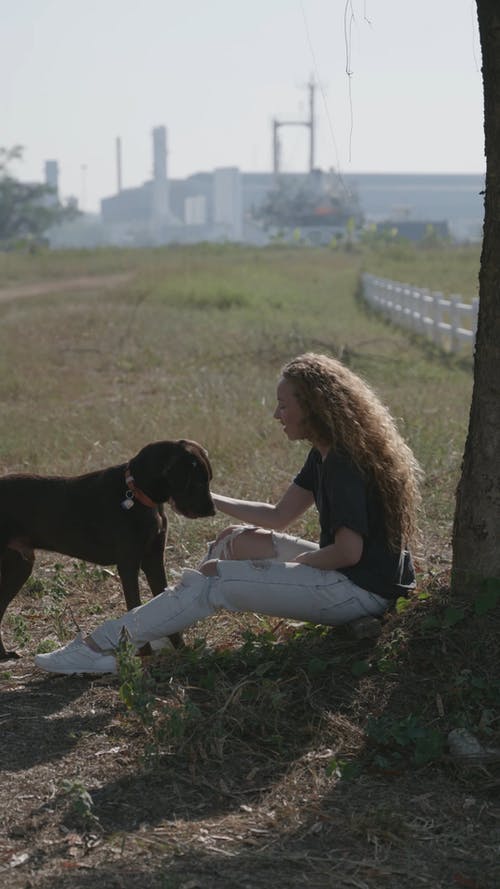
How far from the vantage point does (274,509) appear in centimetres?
555

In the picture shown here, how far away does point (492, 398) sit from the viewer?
490 cm

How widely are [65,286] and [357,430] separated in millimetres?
34780

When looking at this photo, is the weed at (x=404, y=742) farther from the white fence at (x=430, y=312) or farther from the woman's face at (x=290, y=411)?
the white fence at (x=430, y=312)

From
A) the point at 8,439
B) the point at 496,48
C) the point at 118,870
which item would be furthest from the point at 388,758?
the point at 8,439

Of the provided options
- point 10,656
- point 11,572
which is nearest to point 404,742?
point 10,656

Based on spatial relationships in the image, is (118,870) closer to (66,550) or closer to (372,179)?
(66,550)

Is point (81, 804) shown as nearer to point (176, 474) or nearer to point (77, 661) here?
point (77, 661)

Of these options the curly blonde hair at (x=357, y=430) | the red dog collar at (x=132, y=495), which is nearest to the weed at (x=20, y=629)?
the red dog collar at (x=132, y=495)

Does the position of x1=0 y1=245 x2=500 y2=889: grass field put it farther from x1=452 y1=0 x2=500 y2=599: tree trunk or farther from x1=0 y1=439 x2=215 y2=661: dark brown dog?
x1=0 y1=439 x2=215 y2=661: dark brown dog

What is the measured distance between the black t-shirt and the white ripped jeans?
8cm

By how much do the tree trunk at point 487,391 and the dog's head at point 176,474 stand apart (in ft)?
3.60

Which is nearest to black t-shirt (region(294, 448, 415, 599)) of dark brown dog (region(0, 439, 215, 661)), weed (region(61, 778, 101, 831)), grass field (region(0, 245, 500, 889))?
grass field (region(0, 245, 500, 889))

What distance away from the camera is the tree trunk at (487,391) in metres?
4.90

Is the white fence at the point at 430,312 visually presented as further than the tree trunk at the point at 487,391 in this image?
Yes
